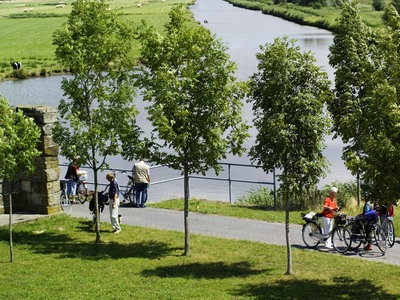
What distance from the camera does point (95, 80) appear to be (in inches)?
829

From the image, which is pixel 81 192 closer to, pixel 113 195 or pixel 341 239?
pixel 113 195

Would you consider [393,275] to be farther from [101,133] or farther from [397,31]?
[101,133]

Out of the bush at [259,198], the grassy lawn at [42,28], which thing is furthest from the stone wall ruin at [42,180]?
the grassy lawn at [42,28]

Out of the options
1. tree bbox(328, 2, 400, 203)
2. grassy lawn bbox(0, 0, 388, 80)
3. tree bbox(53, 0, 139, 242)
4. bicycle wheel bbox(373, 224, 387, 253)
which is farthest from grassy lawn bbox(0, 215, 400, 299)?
grassy lawn bbox(0, 0, 388, 80)

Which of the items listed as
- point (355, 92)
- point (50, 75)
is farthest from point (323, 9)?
point (355, 92)

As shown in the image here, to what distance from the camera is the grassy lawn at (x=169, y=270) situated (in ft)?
52.3

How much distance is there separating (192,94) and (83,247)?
5558mm

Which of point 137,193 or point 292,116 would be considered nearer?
point 292,116

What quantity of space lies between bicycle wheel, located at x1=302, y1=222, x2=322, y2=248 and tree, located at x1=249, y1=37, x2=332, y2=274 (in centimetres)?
266

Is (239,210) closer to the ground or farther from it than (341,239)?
closer to the ground

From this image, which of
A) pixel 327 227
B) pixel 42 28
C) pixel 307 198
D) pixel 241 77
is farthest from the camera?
pixel 42 28

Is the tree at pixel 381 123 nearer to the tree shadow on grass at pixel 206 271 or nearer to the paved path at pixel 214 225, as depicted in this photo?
the tree shadow on grass at pixel 206 271

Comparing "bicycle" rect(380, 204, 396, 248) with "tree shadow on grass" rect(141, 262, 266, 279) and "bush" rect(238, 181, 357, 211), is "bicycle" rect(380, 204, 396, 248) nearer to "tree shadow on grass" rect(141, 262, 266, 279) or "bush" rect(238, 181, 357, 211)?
"tree shadow on grass" rect(141, 262, 266, 279)

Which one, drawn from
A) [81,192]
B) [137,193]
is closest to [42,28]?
[81,192]
